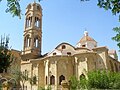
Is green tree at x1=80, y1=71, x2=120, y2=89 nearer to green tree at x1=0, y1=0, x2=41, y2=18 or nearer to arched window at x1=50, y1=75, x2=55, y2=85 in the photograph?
arched window at x1=50, y1=75, x2=55, y2=85

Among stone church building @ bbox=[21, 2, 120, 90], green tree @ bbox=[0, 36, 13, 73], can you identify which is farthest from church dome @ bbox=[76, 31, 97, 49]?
green tree @ bbox=[0, 36, 13, 73]

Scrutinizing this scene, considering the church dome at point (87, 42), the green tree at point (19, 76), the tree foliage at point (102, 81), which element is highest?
the church dome at point (87, 42)

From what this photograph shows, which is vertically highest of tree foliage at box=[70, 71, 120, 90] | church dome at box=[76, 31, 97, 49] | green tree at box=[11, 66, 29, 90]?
church dome at box=[76, 31, 97, 49]

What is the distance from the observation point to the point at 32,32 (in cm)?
4138

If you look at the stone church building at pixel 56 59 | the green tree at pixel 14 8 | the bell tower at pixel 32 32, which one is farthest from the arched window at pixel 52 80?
the green tree at pixel 14 8

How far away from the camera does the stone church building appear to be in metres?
32.7

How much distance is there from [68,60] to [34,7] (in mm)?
14852

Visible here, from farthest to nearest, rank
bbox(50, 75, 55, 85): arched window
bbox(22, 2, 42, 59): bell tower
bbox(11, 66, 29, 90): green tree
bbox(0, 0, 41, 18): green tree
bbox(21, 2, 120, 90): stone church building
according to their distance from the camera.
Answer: bbox(22, 2, 42, 59): bell tower < bbox(11, 66, 29, 90): green tree < bbox(50, 75, 55, 85): arched window < bbox(21, 2, 120, 90): stone church building < bbox(0, 0, 41, 18): green tree

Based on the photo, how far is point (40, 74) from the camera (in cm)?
3647

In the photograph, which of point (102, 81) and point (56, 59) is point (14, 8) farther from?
point (56, 59)

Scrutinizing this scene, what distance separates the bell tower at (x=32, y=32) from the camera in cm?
4063

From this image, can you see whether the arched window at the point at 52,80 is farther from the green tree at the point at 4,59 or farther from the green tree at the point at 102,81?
the green tree at the point at 4,59

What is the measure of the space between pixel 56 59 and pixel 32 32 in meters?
9.89

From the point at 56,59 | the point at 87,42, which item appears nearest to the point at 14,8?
the point at 56,59
